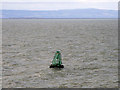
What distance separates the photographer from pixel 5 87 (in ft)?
54.9

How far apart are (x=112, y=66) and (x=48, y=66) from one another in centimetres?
640

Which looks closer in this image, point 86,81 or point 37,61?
point 86,81

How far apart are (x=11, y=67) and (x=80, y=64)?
7.02m

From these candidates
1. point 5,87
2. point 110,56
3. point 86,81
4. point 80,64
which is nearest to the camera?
point 5,87

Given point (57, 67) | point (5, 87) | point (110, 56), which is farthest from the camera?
point (110, 56)

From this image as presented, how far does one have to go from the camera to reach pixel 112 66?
77.4ft

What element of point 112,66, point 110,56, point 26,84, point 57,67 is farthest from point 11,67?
point 110,56

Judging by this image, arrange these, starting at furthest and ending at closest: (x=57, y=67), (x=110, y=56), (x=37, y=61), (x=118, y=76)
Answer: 1. (x=110, y=56)
2. (x=37, y=61)
3. (x=57, y=67)
4. (x=118, y=76)

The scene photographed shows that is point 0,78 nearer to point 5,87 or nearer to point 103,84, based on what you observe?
point 5,87

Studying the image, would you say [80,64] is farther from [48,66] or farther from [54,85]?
[54,85]

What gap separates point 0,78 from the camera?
62.4 feet

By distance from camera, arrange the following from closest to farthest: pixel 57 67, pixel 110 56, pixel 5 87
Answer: pixel 5 87
pixel 57 67
pixel 110 56

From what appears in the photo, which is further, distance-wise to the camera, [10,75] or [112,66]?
[112,66]

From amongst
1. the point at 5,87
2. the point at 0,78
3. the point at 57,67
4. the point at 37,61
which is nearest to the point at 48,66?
the point at 57,67
